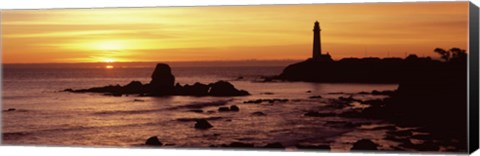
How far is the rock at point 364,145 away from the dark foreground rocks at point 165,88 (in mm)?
971

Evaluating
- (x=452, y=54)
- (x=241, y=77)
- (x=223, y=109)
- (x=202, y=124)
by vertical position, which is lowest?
(x=202, y=124)

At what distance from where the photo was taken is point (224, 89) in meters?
9.69

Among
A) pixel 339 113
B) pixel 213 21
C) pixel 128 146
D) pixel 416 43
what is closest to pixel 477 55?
pixel 416 43

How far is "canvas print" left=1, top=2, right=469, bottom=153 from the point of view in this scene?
9281 millimetres

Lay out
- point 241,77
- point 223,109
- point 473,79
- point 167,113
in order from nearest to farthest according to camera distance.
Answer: point 473,79
point 241,77
point 223,109
point 167,113

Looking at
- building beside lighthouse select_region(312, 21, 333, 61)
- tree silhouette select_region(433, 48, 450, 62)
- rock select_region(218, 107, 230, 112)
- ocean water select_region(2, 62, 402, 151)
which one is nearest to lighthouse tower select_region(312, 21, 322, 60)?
building beside lighthouse select_region(312, 21, 333, 61)

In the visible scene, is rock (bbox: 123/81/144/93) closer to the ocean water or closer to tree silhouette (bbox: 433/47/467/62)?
the ocean water

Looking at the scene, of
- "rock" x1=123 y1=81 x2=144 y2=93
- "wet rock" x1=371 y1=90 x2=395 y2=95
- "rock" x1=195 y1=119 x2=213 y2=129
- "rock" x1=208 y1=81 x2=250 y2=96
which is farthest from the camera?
"rock" x1=123 y1=81 x2=144 y2=93

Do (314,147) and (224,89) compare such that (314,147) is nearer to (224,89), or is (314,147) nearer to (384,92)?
(384,92)

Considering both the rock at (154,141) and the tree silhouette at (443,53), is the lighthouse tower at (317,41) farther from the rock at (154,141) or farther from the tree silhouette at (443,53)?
the rock at (154,141)

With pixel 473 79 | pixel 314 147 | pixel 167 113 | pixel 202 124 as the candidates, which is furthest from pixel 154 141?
pixel 473 79

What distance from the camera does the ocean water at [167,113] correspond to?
952 cm

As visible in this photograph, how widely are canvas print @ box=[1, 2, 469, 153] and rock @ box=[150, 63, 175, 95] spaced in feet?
0.04

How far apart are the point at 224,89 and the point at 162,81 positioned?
528 millimetres
